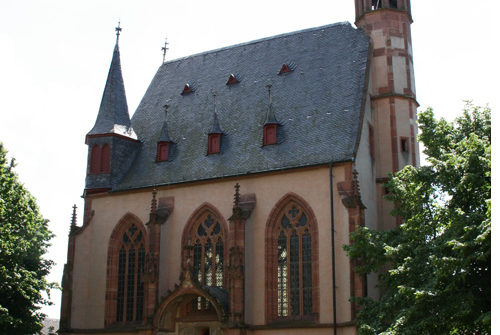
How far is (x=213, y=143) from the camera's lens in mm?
28141

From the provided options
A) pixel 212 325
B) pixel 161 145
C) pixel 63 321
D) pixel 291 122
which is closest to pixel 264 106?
pixel 291 122

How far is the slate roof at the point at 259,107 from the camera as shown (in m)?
25.7

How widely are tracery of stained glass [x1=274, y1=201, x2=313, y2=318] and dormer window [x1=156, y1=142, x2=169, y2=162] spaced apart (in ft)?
22.5

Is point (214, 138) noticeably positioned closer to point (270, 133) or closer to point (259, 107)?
point (259, 107)

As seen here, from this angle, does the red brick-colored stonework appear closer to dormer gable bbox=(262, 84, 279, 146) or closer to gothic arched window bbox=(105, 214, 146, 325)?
dormer gable bbox=(262, 84, 279, 146)

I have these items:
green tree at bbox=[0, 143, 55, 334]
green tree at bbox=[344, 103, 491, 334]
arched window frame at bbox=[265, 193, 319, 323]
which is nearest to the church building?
arched window frame at bbox=[265, 193, 319, 323]

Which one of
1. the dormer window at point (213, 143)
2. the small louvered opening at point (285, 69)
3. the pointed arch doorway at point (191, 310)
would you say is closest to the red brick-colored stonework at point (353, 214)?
the pointed arch doorway at point (191, 310)

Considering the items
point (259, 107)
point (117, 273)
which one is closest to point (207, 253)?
point (117, 273)

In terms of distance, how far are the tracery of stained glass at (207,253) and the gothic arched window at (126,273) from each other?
93.1 inches

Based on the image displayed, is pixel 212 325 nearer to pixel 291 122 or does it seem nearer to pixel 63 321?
pixel 63 321

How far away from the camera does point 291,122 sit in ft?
88.3

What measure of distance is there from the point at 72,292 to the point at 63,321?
1.20m

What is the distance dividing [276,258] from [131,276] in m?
6.71

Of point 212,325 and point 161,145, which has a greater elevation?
point 161,145
